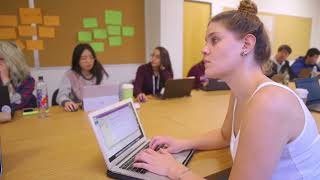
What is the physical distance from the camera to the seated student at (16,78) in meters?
2.06

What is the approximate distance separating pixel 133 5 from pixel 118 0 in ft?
0.79

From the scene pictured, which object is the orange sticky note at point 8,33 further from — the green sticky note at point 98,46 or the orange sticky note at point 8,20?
the green sticky note at point 98,46

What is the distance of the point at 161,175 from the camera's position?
0.93m

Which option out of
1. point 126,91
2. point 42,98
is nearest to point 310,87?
point 126,91

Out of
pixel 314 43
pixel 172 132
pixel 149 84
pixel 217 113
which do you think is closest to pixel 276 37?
pixel 314 43

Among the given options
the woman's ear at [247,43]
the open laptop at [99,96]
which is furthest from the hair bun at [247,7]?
the open laptop at [99,96]

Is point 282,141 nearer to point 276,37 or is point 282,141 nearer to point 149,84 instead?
point 149,84

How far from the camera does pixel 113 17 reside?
3.79 m

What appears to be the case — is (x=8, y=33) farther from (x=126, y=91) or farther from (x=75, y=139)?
(x=75, y=139)

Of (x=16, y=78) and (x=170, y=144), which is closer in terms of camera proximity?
(x=170, y=144)

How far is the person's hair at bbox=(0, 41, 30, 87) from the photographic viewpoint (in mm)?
2115

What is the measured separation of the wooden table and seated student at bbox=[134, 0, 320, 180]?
0.53 feet

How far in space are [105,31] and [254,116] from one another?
3.25 metres

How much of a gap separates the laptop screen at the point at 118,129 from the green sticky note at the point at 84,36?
268 cm
